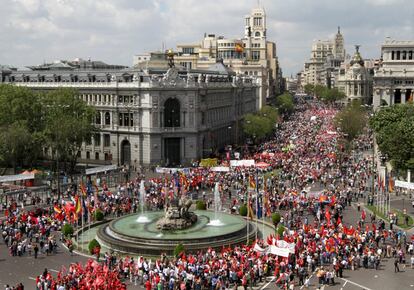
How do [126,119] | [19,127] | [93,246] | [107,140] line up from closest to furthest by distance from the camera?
[93,246]
[19,127]
[126,119]
[107,140]

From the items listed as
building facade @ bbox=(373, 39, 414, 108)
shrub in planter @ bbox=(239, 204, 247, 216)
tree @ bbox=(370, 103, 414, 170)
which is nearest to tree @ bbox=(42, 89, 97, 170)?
shrub in planter @ bbox=(239, 204, 247, 216)

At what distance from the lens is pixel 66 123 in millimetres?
74562

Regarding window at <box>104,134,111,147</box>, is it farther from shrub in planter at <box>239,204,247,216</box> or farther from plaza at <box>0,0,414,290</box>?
shrub in planter at <box>239,204,247,216</box>

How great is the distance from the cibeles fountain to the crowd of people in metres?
1.00

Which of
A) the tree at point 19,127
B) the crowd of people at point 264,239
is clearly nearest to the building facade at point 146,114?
the crowd of people at point 264,239

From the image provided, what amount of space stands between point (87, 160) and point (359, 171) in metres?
43.5

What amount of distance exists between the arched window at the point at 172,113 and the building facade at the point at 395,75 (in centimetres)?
8147

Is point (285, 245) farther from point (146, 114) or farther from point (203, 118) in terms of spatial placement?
point (203, 118)

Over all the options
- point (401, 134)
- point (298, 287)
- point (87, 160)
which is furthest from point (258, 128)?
point (298, 287)

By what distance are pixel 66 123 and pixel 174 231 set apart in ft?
115

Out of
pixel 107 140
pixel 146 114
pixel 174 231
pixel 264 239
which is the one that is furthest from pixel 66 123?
pixel 264 239

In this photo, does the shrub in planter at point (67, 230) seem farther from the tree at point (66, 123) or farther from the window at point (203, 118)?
the window at point (203, 118)

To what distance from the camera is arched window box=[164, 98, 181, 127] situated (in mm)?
87188

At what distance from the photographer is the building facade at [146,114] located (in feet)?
283
